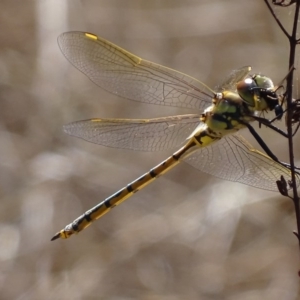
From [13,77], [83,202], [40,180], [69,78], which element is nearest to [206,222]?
[83,202]

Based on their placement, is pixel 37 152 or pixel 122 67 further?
pixel 37 152

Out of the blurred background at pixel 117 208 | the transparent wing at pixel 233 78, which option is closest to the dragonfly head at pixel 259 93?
the transparent wing at pixel 233 78

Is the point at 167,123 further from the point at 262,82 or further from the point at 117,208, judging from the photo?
the point at 117,208

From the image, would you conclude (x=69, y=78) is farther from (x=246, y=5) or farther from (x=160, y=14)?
(x=246, y=5)

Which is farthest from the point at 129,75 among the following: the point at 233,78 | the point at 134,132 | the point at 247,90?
the point at 247,90

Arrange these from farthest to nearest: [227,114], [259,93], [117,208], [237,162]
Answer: [117,208]
[237,162]
[227,114]
[259,93]

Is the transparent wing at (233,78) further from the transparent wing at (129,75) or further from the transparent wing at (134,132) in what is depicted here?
the transparent wing at (134,132)
